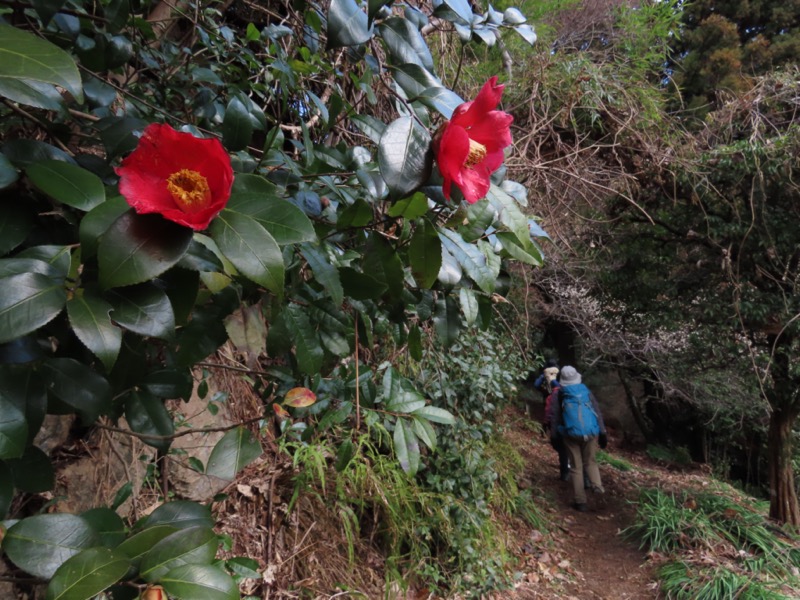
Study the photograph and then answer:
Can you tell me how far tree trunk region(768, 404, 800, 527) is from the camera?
3.71 metres

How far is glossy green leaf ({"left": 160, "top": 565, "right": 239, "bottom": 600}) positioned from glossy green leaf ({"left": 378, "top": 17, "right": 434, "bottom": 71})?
2.22ft

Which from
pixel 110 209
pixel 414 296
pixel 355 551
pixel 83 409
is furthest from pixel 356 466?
pixel 110 209

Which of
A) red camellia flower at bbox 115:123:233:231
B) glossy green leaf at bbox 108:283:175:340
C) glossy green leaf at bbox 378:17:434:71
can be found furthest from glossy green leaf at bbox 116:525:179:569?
glossy green leaf at bbox 378:17:434:71

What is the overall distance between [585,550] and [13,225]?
13.1ft

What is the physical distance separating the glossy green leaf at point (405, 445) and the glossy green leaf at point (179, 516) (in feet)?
1.08

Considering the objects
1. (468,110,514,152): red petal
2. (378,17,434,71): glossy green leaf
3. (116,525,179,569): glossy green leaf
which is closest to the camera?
(116,525,179,569): glossy green leaf

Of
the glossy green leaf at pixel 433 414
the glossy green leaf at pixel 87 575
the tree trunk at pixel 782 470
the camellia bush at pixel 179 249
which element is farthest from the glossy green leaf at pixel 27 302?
the tree trunk at pixel 782 470

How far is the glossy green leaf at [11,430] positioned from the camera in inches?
16.9

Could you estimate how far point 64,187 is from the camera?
1.52 ft

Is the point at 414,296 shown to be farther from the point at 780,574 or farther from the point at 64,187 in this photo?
the point at 780,574

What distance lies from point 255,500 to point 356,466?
0.45 meters

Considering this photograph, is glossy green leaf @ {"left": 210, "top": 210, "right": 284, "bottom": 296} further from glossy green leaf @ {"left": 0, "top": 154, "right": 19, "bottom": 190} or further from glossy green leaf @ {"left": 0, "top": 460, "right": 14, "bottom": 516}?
glossy green leaf @ {"left": 0, "top": 460, "right": 14, "bottom": 516}

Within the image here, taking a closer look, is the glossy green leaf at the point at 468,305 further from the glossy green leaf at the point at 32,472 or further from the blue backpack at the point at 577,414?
the blue backpack at the point at 577,414

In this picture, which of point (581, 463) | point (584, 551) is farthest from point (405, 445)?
point (581, 463)
